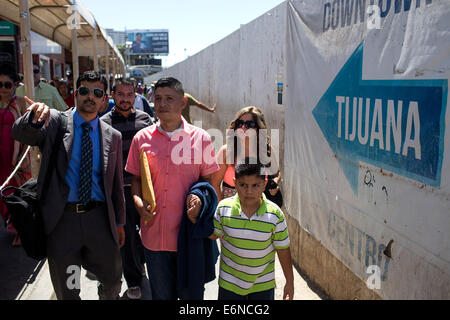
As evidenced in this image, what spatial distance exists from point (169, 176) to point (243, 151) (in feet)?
2.96

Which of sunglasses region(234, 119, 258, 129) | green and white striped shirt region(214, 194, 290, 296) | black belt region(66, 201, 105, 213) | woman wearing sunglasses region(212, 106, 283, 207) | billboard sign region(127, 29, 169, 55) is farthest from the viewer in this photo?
billboard sign region(127, 29, 169, 55)

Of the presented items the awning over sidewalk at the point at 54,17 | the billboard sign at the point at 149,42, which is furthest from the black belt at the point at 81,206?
the billboard sign at the point at 149,42

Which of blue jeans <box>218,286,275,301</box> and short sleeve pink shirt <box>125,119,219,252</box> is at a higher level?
short sleeve pink shirt <box>125,119,219,252</box>

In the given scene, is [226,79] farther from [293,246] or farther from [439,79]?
[439,79]

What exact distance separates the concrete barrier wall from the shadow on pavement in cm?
266

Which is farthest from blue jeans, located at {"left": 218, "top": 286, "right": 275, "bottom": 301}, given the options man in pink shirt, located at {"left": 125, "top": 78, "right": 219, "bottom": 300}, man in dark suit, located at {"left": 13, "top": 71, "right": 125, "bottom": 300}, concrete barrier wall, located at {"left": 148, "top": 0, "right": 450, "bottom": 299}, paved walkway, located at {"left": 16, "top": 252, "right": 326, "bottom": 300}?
paved walkway, located at {"left": 16, "top": 252, "right": 326, "bottom": 300}

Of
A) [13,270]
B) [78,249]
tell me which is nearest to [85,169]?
[78,249]

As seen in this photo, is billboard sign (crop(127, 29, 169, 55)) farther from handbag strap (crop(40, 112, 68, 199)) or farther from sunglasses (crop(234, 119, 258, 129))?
handbag strap (crop(40, 112, 68, 199))

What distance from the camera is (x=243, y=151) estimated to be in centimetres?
349

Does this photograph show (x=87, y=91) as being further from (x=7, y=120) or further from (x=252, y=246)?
→ (x=7, y=120)

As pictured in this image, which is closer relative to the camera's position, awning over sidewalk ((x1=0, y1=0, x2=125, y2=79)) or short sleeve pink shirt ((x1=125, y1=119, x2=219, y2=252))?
short sleeve pink shirt ((x1=125, y1=119, x2=219, y2=252))

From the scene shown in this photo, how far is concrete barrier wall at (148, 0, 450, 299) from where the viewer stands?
2162mm

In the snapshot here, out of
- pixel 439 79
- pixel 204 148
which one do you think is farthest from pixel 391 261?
pixel 204 148

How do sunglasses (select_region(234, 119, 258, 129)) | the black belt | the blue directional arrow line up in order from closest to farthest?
the blue directional arrow < the black belt < sunglasses (select_region(234, 119, 258, 129))
